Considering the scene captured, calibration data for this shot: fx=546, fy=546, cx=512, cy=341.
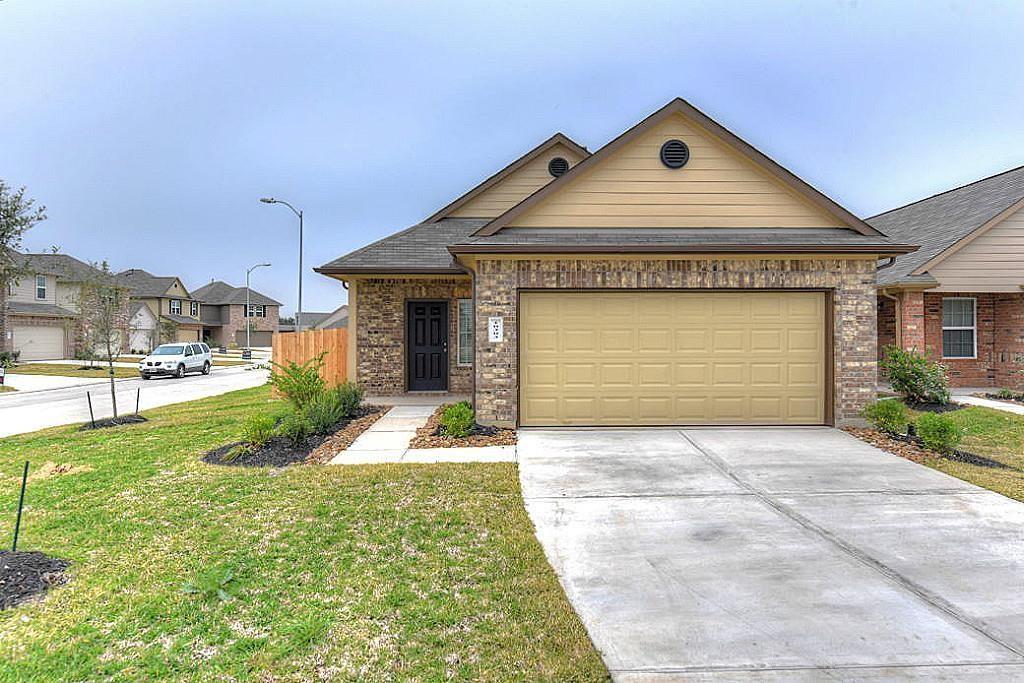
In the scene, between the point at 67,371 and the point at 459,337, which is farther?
the point at 67,371

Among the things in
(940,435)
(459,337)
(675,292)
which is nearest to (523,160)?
(459,337)

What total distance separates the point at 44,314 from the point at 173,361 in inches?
664

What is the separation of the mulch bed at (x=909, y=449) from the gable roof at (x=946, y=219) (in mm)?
5963

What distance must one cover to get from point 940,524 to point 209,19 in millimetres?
16704

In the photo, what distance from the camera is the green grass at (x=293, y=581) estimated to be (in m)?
3.10

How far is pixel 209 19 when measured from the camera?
13.1 metres

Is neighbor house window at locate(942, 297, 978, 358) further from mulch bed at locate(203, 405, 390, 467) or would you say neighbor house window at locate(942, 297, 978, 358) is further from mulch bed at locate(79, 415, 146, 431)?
mulch bed at locate(79, 415, 146, 431)

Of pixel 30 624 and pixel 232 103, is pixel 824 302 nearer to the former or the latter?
pixel 30 624

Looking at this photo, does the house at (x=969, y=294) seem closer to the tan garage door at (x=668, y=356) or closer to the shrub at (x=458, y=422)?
the tan garage door at (x=668, y=356)

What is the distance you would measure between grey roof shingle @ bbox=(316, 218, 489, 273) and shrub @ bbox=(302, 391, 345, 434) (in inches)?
141

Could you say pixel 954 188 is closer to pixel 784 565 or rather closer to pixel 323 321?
pixel 784 565

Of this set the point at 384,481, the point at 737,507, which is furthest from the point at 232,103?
the point at 737,507

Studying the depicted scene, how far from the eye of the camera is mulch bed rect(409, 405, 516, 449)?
28.0ft

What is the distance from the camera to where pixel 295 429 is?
8766 mm
